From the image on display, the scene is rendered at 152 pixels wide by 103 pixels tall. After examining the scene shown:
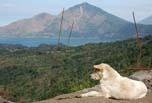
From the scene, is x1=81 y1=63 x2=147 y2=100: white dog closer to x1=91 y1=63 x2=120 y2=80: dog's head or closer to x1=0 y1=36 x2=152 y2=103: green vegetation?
x1=91 y1=63 x2=120 y2=80: dog's head

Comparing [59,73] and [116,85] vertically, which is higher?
[116,85]

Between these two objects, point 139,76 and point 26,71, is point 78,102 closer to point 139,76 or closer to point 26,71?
point 139,76

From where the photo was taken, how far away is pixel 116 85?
1059cm

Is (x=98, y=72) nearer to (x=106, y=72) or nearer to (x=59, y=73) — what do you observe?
(x=106, y=72)

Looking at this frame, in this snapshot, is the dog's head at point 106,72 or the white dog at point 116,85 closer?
the white dog at point 116,85

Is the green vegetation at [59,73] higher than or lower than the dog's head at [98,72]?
lower

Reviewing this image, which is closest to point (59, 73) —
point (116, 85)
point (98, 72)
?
point (98, 72)

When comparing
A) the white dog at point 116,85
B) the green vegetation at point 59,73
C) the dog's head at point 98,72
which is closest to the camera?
the white dog at point 116,85

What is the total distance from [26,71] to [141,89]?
72872mm

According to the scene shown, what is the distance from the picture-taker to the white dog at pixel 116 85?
10.5 meters

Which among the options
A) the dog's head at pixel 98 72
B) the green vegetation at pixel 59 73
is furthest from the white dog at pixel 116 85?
the green vegetation at pixel 59 73

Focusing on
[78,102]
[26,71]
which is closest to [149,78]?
[78,102]

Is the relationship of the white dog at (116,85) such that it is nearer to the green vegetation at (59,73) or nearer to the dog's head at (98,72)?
the dog's head at (98,72)

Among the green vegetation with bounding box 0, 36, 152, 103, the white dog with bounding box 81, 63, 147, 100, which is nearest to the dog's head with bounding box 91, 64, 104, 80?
the white dog with bounding box 81, 63, 147, 100
